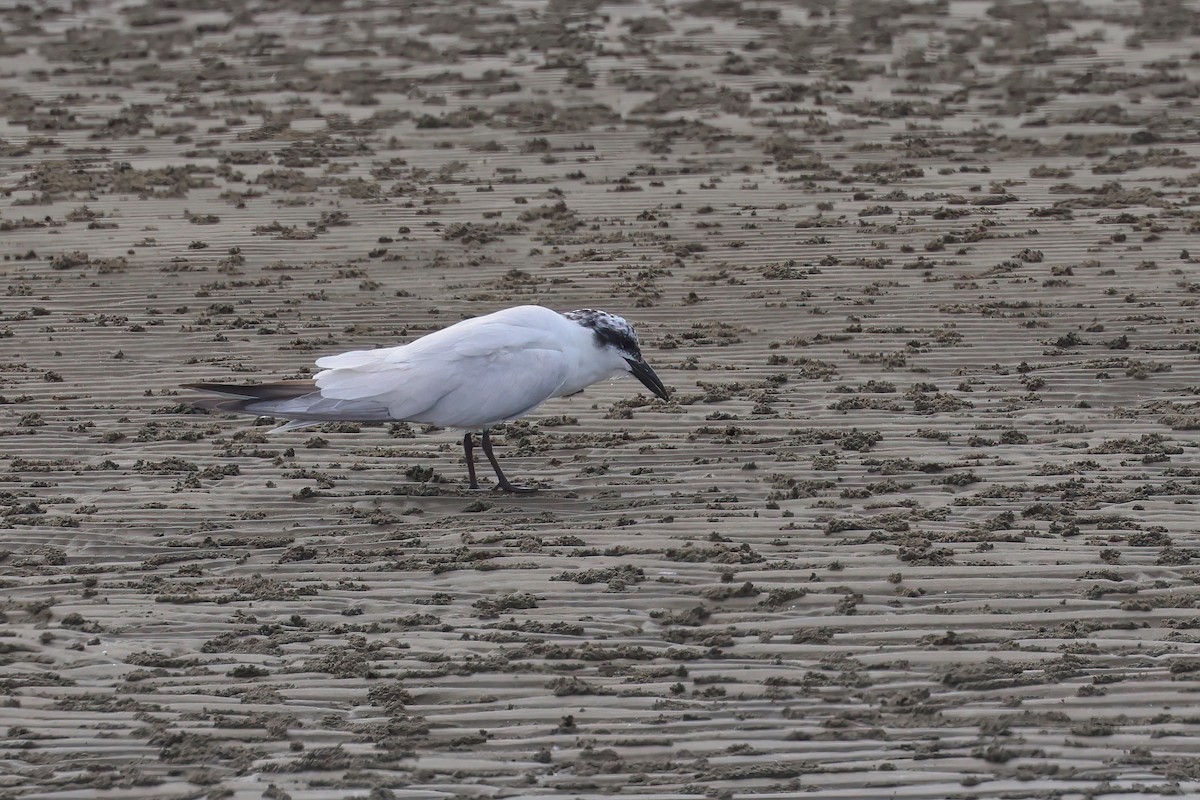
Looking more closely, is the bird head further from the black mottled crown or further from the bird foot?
the bird foot

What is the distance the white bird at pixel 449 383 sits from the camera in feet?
28.2

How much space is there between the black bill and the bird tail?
1475mm

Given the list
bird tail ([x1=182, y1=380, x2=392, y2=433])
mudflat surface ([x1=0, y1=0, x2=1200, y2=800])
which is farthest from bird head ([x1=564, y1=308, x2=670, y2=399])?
bird tail ([x1=182, y1=380, x2=392, y2=433])

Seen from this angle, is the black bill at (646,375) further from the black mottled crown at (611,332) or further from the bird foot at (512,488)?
the bird foot at (512,488)

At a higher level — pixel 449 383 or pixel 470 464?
pixel 449 383

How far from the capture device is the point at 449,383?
8.70 metres

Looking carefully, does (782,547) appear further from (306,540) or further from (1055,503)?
(306,540)

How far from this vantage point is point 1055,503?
7.97 meters

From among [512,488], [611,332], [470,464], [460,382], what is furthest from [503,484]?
[611,332]

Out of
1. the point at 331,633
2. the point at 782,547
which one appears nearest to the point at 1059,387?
the point at 782,547

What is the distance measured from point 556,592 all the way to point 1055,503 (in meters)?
2.60

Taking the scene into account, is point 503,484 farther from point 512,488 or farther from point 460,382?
point 460,382

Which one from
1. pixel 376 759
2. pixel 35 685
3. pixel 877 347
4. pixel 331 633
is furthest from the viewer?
pixel 877 347

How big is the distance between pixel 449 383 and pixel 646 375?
1227 millimetres
